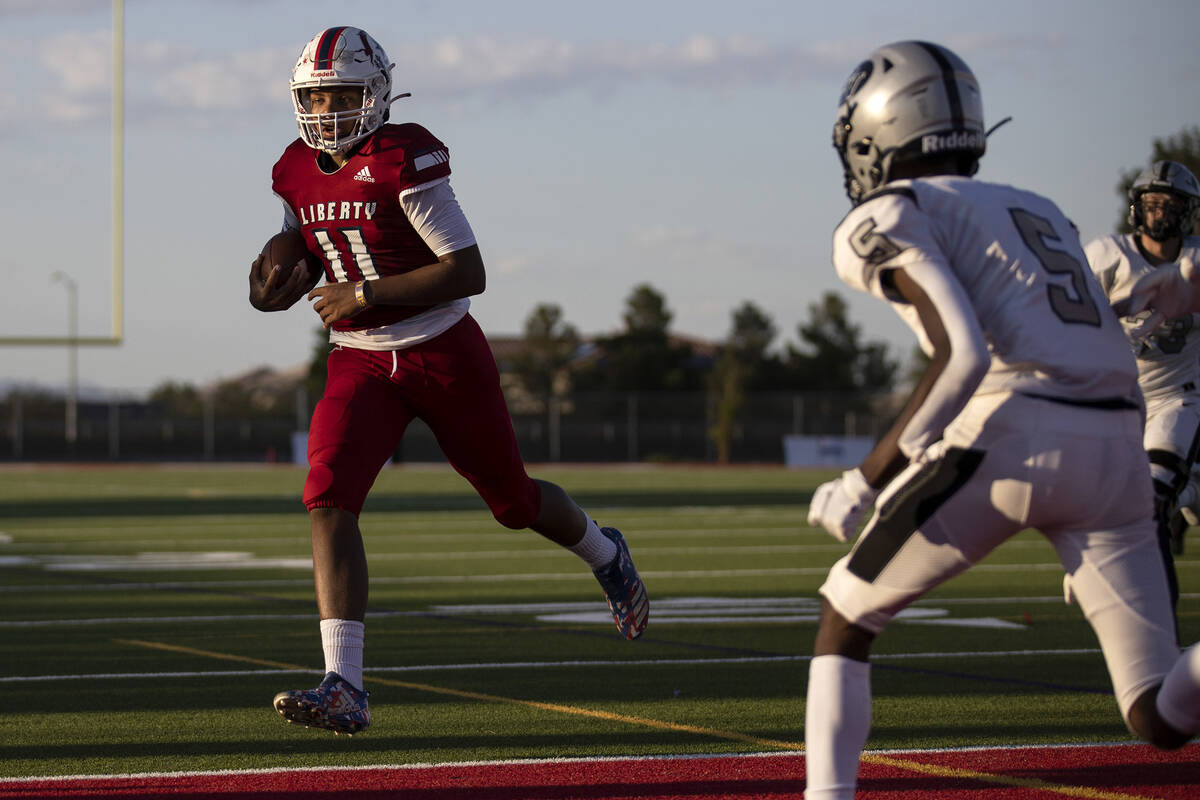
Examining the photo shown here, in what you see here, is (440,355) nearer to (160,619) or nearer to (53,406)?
(160,619)

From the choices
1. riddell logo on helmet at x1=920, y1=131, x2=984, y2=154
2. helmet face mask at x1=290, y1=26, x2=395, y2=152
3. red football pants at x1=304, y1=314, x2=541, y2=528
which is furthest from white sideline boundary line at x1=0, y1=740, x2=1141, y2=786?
riddell logo on helmet at x1=920, y1=131, x2=984, y2=154

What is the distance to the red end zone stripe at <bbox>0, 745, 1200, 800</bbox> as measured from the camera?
4406 millimetres

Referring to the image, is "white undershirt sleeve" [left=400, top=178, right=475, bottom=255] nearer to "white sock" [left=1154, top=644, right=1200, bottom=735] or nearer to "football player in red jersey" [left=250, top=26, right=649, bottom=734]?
"football player in red jersey" [left=250, top=26, right=649, bottom=734]

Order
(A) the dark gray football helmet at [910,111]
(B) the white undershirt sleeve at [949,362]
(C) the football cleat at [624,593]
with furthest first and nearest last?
(C) the football cleat at [624,593]
(A) the dark gray football helmet at [910,111]
(B) the white undershirt sleeve at [949,362]

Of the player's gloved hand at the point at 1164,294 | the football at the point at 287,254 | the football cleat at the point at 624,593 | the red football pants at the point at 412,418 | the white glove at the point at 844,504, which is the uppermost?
the football at the point at 287,254

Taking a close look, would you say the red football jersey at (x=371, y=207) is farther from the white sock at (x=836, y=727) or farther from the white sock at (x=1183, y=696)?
the white sock at (x=1183, y=696)

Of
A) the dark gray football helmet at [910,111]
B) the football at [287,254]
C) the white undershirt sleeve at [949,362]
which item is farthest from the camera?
the football at [287,254]

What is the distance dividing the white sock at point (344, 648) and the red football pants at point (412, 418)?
0.37 m

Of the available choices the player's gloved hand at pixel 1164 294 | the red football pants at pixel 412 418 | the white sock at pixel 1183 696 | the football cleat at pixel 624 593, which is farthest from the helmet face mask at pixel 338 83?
the white sock at pixel 1183 696

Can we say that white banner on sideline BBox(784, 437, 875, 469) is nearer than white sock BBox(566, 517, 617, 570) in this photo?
No

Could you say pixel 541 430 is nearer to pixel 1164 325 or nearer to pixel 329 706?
pixel 1164 325

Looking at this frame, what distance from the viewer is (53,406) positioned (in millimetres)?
50438

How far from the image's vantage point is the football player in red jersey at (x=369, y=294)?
16.5 ft

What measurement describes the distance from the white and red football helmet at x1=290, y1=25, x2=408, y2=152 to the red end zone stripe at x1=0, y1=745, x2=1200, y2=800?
6.59 feet
